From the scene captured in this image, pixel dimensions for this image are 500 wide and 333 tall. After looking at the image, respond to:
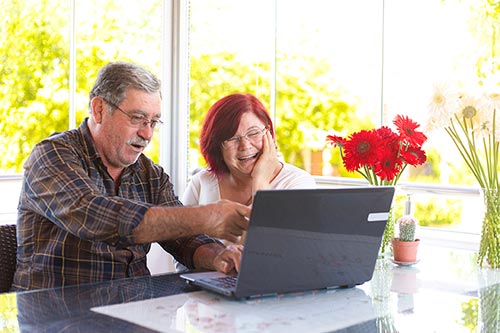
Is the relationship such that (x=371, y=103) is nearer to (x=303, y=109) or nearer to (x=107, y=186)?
(x=303, y=109)

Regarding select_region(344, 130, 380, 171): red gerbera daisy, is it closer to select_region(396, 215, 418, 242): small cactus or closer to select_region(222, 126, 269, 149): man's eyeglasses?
select_region(396, 215, 418, 242): small cactus

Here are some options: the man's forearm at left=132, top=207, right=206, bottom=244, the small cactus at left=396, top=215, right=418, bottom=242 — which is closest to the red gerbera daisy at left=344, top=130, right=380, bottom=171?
the small cactus at left=396, top=215, right=418, bottom=242

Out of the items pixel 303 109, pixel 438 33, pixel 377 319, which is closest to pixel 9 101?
pixel 303 109

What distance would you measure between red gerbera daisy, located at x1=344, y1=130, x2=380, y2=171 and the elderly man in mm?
479

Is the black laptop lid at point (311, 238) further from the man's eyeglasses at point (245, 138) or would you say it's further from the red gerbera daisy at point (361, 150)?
the man's eyeglasses at point (245, 138)

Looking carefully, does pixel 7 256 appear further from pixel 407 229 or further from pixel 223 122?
pixel 407 229

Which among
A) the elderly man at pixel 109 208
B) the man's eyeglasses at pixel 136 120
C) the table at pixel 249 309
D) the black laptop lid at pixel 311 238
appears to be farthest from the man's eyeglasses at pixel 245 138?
the black laptop lid at pixel 311 238

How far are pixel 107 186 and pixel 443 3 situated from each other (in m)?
2.09

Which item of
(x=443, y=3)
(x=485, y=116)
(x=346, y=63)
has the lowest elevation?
(x=485, y=116)

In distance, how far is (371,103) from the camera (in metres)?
3.95

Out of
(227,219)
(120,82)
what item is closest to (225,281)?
(227,219)

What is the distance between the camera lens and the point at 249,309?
154 centimetres

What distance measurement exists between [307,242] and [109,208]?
1.81ft

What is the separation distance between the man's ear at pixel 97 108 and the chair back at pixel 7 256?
0.43 metres
